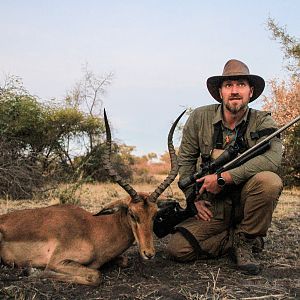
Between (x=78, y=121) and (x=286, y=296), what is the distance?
15.7 meters

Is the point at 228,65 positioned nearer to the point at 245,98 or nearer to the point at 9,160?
the point at 245,98

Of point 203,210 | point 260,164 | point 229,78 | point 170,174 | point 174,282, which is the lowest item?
point 174,282

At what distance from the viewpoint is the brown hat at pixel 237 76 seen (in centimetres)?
561

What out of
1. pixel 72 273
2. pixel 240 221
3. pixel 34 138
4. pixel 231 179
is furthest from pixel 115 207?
pixel 34 138

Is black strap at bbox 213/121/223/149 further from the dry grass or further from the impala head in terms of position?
the dry grass

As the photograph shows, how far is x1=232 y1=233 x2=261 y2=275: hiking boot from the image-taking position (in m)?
4.94

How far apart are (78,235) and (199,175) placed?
152 cm

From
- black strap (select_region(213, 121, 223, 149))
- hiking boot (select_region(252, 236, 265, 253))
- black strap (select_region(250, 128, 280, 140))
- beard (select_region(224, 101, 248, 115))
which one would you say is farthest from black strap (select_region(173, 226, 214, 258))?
beard (select_region(224, 101, 248, 115))

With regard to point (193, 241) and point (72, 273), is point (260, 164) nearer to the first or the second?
point (193, 241)

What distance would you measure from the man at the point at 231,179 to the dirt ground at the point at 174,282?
219 mm

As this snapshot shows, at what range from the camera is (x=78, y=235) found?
16.0 feet

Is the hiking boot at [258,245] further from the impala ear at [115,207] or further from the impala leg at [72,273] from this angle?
the impala leg at [72,273]

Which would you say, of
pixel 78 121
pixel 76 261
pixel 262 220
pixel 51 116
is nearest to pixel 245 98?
pixel 262 220

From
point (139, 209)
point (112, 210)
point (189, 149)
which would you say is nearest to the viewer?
point (139, 209)
